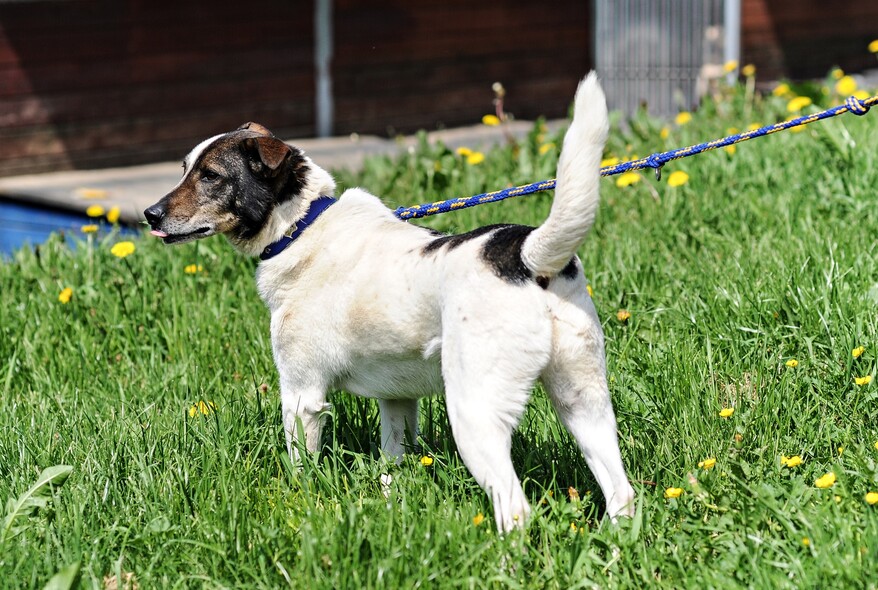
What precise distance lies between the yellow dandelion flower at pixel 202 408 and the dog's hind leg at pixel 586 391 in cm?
130

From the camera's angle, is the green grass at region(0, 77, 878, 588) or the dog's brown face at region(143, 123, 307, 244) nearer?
the green grass at region(0, 77, 878, 588)

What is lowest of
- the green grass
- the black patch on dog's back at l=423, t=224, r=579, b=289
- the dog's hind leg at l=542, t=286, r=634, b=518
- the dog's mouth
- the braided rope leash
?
the green grass

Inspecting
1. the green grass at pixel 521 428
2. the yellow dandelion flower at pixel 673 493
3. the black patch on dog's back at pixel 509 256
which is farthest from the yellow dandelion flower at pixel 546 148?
the yellow dandelion flower at pixel 673 493

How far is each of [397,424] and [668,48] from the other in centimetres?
868

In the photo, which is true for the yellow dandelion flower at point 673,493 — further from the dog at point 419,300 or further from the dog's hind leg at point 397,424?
the dog's hind leg at point 397,424

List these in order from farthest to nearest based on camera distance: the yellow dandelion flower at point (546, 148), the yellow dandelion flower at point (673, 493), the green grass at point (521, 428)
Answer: the yellow dandelion flower at point (546, 148) < the yellow dandelion flower at point (673, 493) < the green grass at point (521, 428)

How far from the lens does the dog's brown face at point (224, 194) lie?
11.6ft

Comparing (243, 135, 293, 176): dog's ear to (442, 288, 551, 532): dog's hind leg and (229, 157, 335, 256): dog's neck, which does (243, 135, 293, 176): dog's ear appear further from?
(442, 288, 551, 532): dog's hind leg

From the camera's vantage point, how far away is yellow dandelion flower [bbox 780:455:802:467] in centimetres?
319

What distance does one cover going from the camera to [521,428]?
12.2ft

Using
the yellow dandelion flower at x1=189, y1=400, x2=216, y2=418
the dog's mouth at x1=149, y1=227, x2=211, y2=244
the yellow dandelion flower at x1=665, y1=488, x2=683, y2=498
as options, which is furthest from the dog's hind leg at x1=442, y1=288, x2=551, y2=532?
the yellow dandelion flower at x1=189, y1=400, x2=216, y2=418

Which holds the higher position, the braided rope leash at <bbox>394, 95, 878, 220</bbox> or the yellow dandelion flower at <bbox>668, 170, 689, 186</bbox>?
the braided rope leash at <bbox>394, 95, 878, 220</bbox>

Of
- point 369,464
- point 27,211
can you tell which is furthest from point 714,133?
point 27,211

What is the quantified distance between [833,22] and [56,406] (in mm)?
12000
